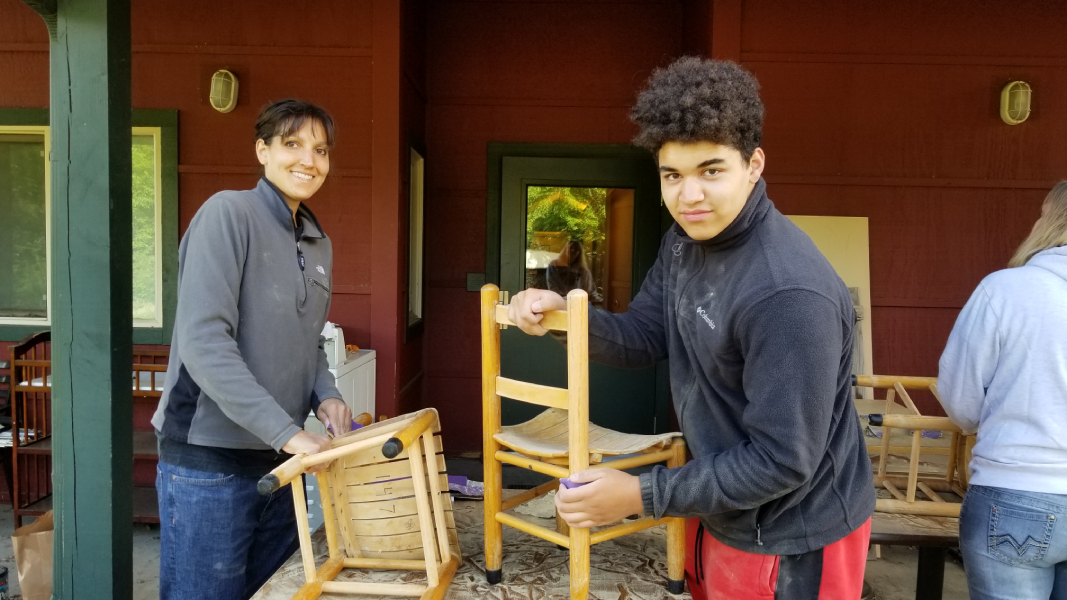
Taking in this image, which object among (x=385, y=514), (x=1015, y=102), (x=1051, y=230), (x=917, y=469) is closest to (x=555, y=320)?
(x=385, y=514)

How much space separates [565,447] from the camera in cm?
177

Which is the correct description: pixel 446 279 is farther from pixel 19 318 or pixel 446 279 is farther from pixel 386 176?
pixel 19 318

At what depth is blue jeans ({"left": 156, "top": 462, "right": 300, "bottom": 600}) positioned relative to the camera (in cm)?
182

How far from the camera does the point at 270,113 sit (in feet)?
6.34

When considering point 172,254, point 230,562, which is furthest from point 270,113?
point 172,254

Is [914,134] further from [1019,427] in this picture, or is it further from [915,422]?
[1019,427]

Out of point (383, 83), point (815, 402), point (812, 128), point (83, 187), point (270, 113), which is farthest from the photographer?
point (812, 128)

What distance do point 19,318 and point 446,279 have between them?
2.71m

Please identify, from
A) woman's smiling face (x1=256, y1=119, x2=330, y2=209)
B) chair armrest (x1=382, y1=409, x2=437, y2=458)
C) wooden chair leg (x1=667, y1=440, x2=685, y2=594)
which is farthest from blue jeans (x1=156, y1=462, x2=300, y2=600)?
wooden chair leg (x1=667, y1=440, x2=685, y2=594)

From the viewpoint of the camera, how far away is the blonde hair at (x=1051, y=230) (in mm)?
1922

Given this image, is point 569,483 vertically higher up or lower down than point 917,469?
higher up

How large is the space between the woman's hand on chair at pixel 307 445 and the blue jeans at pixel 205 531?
29 cm

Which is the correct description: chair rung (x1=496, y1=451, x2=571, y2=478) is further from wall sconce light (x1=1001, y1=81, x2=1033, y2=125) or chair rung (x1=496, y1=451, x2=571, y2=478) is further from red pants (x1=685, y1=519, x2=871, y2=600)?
wall sconce light (x1=1001, y1=81, x2=1033, y2=125)

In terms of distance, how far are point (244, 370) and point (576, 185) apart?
3.42 m
